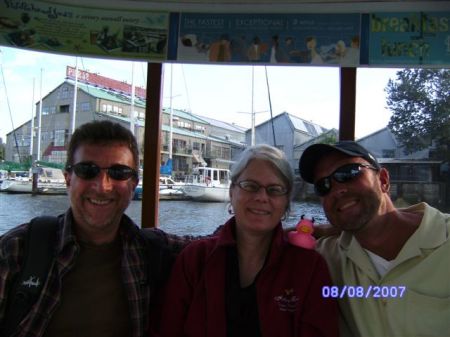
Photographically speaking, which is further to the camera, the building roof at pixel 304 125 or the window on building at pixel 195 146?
the window on building at pixel 195 146

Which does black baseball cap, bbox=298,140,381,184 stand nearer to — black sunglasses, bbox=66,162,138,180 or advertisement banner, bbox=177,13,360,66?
black sunglasses, bbox=66,162,138,180

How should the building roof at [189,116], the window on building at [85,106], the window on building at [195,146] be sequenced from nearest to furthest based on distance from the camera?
the window on building at [85,106]
the building roof at [189,116]
the window on building at [195,146]

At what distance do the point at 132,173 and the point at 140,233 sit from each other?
0.94ft

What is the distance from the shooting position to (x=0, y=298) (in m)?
1.54

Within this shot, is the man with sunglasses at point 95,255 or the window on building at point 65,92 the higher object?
the window on building at point 65,92

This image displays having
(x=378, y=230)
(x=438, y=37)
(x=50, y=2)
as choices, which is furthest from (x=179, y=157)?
(x=378, y=230)

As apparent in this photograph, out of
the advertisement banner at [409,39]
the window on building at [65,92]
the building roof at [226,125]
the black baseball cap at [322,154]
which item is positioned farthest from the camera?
the window on building at [65,92]

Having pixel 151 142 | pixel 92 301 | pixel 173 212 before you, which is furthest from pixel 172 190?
pixel 92 301

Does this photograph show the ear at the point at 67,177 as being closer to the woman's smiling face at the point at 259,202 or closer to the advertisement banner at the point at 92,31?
the woman's smiling face at the point at 259,202

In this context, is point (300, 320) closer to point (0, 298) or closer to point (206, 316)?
point (206, 316)

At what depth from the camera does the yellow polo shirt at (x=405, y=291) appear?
1.59 metres

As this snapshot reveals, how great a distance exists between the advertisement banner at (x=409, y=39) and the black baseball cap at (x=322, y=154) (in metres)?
0.94

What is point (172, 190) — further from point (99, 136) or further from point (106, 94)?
point (99, 136)
